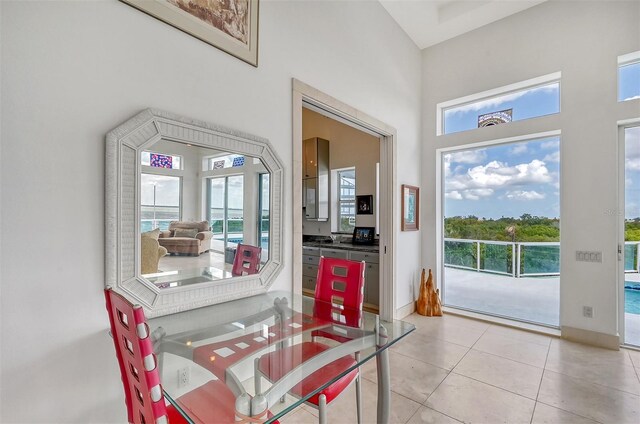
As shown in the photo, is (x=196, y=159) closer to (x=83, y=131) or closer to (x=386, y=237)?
(x=83, y=131)

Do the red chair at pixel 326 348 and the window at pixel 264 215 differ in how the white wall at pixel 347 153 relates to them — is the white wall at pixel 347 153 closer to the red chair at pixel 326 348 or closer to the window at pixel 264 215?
the red chair at pixel 326 348

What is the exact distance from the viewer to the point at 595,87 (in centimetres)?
310

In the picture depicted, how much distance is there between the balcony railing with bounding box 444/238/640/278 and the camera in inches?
143

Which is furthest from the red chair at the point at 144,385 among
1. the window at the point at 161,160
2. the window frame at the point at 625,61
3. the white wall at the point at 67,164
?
the window frame at the point at 625,61

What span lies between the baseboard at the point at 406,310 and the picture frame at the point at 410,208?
3.38 ft

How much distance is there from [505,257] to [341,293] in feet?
9.97

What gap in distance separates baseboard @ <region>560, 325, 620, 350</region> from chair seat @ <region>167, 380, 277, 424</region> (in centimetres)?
374

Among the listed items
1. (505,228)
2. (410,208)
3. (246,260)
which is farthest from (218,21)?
(505,228)

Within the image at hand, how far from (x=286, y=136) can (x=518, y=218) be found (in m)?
3.30

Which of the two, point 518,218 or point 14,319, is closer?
point 14,319

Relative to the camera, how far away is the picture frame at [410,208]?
149 inches

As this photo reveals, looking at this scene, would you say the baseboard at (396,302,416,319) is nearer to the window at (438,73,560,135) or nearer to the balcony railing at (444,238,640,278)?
the balcony railing at (444,238,640,278)

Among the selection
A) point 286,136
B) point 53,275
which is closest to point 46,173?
point 53,275

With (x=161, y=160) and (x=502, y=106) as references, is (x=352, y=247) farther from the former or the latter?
(x=161, y=160)
